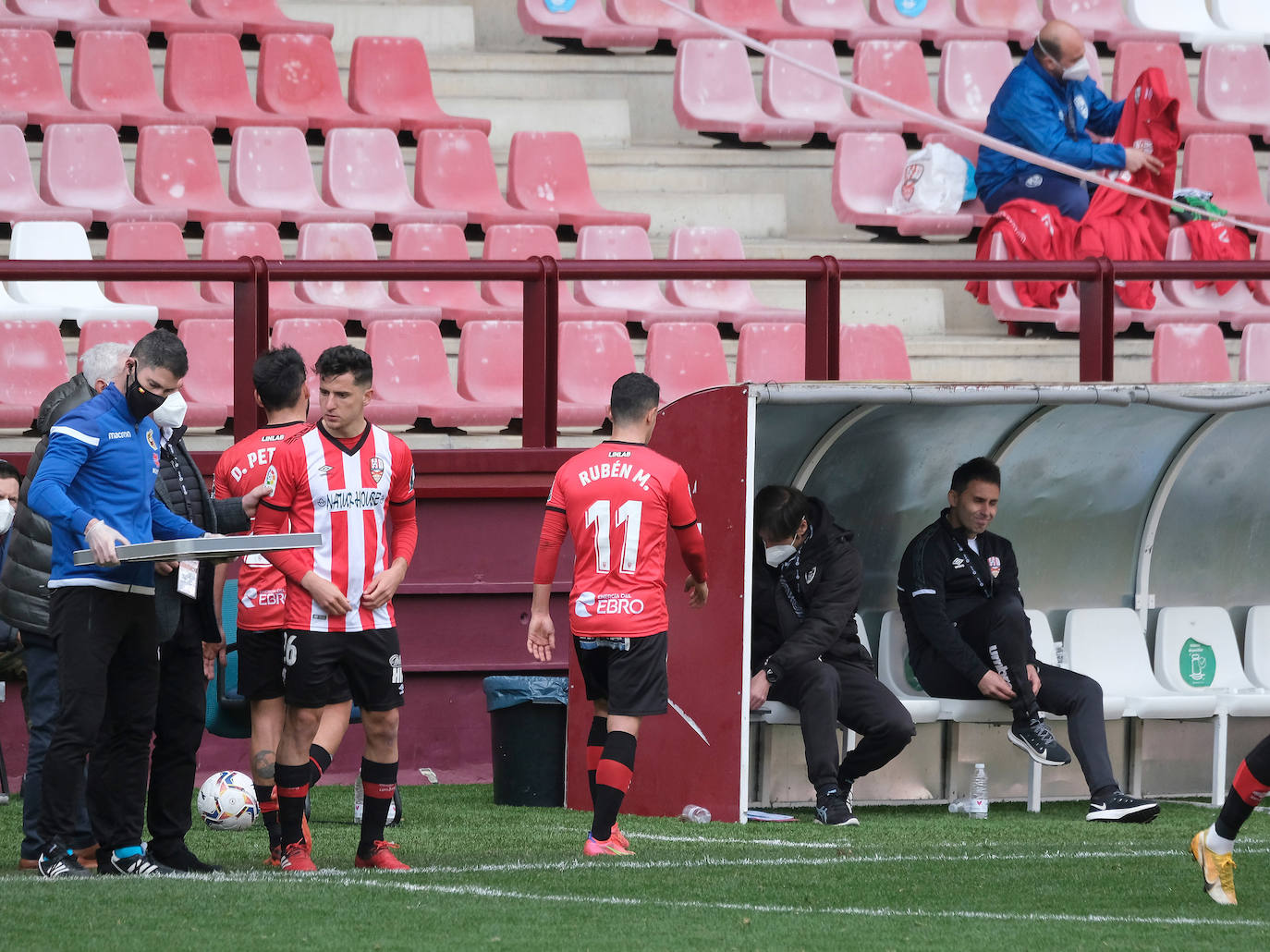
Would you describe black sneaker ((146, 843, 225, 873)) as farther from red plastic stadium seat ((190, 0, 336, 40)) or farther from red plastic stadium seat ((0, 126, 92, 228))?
red plastic stadium seat ((190, 0, 336, 40))

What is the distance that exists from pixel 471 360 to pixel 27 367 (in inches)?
87.7

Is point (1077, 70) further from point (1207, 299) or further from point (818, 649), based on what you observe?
point (818, 649)

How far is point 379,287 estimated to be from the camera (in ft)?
37.4

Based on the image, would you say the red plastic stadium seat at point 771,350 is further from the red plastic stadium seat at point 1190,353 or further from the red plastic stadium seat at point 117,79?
the red plastic stadium seat at point 117,79

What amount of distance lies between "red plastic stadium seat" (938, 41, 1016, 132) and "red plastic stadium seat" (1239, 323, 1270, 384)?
2794 millimetres

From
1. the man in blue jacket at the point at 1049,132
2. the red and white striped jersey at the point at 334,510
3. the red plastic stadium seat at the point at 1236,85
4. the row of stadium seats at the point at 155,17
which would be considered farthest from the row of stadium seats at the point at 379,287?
the red plastic stadium seat at the point at 1236,85

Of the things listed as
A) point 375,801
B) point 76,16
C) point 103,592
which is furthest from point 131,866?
point 76,16

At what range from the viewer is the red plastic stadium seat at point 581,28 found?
1366 centimetres

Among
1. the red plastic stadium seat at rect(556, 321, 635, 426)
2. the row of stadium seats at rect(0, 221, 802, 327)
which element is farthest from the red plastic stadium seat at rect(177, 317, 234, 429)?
the red plastic stadium seat at rect(556, 321, 635, 426)

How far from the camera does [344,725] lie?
6715 mm

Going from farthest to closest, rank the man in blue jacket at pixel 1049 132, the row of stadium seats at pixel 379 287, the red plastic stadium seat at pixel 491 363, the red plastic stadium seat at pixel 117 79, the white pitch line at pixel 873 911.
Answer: the man in blue jacket at pixel 1049 132
the red plastic stadium seat at pixel 117 79
the red plastic stadium seat at pixel 491 363
the row of stadium seats at pixel 379 287
the white pitch line at pixel 873 911

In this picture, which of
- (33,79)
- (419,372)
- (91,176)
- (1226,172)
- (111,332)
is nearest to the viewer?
(111,332)

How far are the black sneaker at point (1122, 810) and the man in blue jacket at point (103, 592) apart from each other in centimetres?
383

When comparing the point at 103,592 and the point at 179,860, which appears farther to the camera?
the point at 179,860
